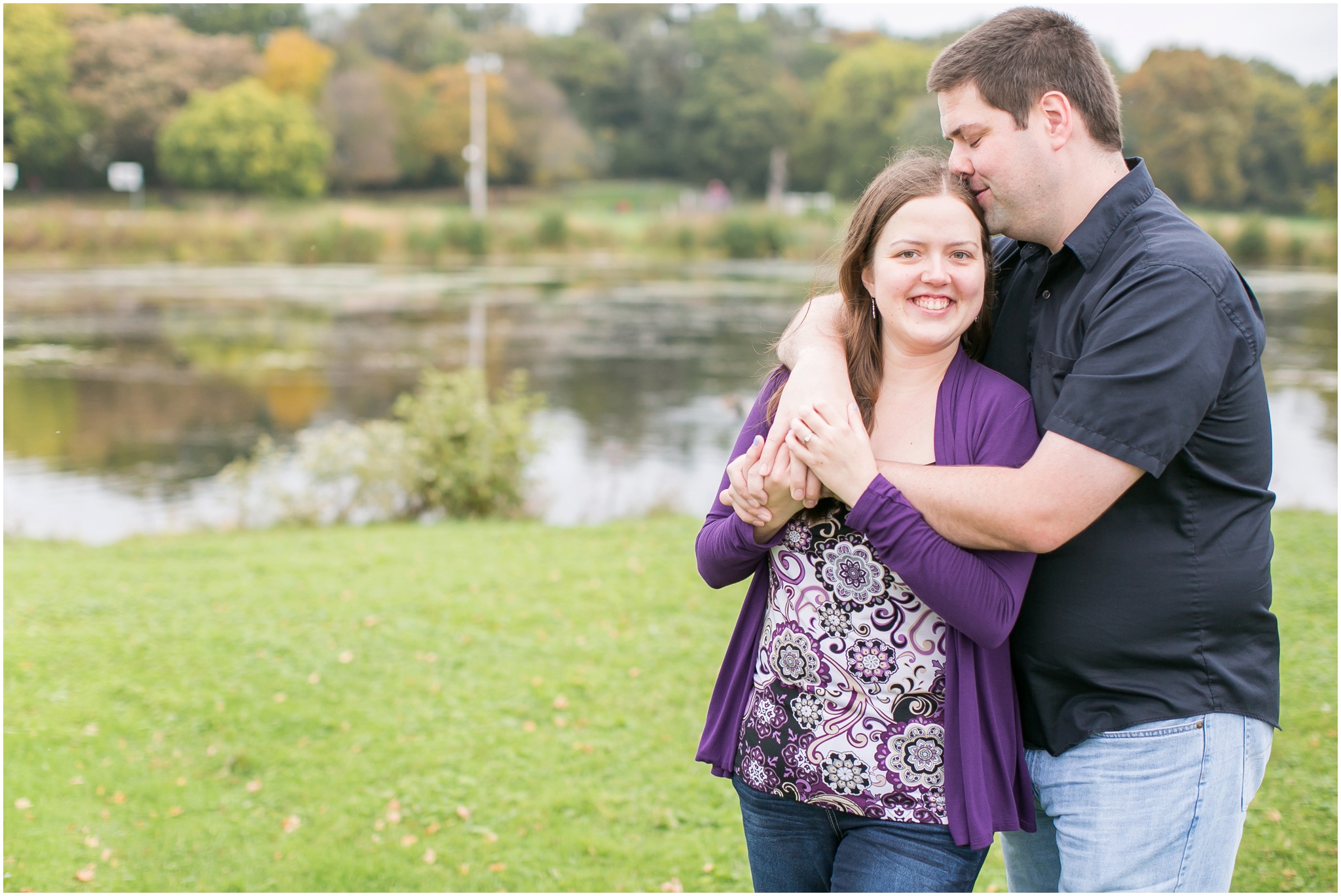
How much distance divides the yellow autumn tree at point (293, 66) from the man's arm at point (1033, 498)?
49081mm

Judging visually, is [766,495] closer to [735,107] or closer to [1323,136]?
[1323,136]

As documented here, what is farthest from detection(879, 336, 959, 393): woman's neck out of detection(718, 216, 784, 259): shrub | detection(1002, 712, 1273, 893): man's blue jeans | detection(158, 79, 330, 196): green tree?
detection(718, 216, 784, 259): shrub

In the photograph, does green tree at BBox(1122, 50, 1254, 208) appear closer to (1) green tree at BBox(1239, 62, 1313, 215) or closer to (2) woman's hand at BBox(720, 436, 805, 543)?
(1) green tree at BBox(1239, 62, 1313, 215)

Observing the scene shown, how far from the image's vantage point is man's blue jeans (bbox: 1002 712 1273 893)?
201 cm

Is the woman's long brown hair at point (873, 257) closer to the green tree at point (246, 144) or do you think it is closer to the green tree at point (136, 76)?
the green tree at point (136, 76)

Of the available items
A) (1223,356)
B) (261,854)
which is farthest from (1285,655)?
(261,854)

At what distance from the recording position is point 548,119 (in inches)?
2152

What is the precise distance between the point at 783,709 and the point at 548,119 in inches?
2194

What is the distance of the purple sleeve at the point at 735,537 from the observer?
2.11 metres

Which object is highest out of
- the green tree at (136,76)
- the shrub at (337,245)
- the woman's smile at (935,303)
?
the green tree at (136,76)

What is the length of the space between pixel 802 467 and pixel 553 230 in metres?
42.0

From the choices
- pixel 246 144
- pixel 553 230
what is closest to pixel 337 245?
pixel 246 144

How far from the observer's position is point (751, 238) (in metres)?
43.1

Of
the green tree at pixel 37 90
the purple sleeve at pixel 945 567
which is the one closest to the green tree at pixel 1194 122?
the green tree at pixel 37 90
